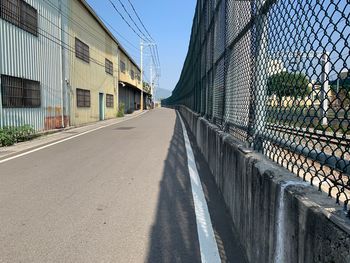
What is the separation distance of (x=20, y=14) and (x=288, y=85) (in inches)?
579

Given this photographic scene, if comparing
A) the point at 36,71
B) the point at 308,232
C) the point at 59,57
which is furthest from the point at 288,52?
the point at 59,57

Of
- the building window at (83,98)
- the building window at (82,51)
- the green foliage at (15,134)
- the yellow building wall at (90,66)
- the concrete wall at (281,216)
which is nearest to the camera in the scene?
the concrete wall at (281,216)

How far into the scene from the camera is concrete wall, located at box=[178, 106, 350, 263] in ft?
5.87

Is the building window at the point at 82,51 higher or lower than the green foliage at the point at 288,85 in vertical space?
higher

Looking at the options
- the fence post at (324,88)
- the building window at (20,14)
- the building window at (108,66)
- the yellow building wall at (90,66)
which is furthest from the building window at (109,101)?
the fence post at (324,88)

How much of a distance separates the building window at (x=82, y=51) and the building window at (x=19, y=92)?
7.41m

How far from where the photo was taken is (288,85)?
3051 millimetres

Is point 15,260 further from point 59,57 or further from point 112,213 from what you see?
point 59,57

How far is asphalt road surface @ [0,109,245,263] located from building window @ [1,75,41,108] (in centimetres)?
543

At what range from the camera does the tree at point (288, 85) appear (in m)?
Answer: 2.67

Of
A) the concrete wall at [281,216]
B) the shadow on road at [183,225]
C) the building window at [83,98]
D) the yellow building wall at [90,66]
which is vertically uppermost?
the yellow building wall at [90,66]

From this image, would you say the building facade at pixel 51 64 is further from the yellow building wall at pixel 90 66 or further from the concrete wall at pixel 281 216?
the concrete wall at pixel 281 216

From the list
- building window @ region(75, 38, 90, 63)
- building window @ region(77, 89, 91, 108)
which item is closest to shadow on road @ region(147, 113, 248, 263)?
building window @ region(77, 89, 91, 108)

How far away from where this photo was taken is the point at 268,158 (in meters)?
3.65
